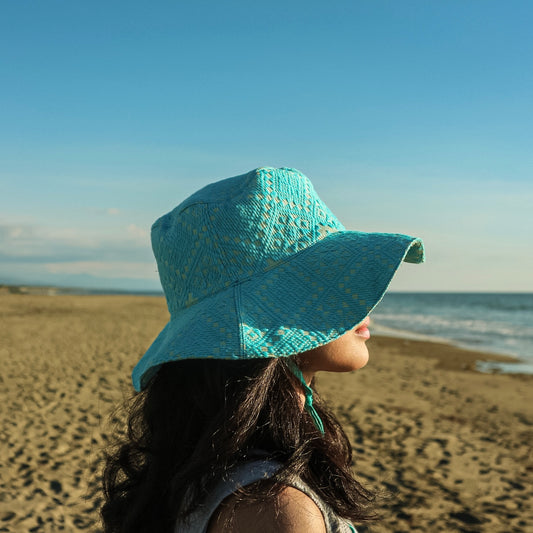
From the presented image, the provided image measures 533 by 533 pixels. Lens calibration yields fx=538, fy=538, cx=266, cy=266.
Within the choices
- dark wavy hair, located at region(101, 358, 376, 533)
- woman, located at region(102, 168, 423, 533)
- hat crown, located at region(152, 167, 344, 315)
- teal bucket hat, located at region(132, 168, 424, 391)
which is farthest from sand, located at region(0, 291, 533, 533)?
hat crown, located at region(152, 167, 344, 315)

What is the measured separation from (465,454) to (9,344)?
440 inches

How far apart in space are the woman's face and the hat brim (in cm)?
9

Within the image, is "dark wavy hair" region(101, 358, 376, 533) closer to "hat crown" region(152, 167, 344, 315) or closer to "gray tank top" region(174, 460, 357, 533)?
"gray tank top" region(174, 460, 357, 533)

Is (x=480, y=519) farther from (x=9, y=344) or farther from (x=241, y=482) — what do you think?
(x=9, y=344)

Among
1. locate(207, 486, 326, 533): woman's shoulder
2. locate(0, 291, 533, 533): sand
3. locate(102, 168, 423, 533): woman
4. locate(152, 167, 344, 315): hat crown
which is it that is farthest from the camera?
locate(0, 291, 533, 533): sand

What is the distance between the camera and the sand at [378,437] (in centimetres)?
455

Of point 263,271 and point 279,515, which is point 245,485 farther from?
point 263,271

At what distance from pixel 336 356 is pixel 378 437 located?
19.0 feet

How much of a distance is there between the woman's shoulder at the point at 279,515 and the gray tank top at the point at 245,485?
0.06 ft

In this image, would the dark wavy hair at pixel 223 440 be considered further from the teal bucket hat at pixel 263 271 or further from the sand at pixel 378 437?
the sand at pixel 378 437

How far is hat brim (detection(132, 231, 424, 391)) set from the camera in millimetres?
1102

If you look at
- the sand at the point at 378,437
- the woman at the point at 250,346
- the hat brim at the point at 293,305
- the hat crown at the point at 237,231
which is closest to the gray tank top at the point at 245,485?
the woman at the point at 250,346

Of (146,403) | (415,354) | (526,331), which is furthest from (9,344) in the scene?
(526,331)

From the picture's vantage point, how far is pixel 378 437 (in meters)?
6.62
